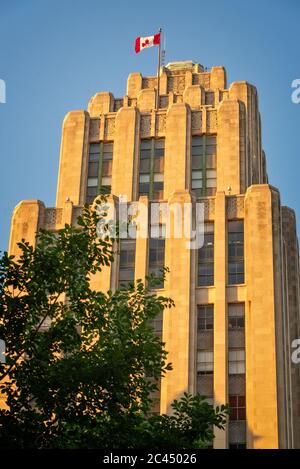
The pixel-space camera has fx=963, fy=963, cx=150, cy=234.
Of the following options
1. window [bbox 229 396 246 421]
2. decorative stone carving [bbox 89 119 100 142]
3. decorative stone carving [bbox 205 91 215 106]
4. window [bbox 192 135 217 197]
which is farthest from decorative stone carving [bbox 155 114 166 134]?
window [bbox 229 396 246 421]

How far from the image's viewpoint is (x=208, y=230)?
6125cm

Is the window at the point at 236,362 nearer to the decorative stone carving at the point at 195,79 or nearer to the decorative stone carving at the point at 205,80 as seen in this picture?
the decorative stone carving at the point at 205,80

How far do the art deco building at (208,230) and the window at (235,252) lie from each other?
8cm

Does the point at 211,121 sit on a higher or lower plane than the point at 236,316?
higher

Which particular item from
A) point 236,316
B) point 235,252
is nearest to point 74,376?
point 236,316

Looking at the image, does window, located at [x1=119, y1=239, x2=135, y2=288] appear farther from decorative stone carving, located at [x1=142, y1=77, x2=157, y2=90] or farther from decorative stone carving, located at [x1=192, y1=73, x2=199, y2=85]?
decorative stone carving, located at [x1=192, y1=73, x2=199, y2=85]

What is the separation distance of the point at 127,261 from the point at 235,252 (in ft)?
22.5

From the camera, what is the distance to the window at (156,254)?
60750 millimetres

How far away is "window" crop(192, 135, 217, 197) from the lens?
217 feet

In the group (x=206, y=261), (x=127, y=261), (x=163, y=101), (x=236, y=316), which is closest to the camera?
(x=236, y=316)

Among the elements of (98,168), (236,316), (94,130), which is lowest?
(236,316)

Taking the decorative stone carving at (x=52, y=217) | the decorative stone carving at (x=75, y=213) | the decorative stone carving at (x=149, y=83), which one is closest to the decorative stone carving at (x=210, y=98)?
the decorative stone carving at (x=149, y=83)

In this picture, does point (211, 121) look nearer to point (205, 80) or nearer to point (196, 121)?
point (196, 121)

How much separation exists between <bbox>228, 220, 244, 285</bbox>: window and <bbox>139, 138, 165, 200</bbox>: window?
669 centimetres
